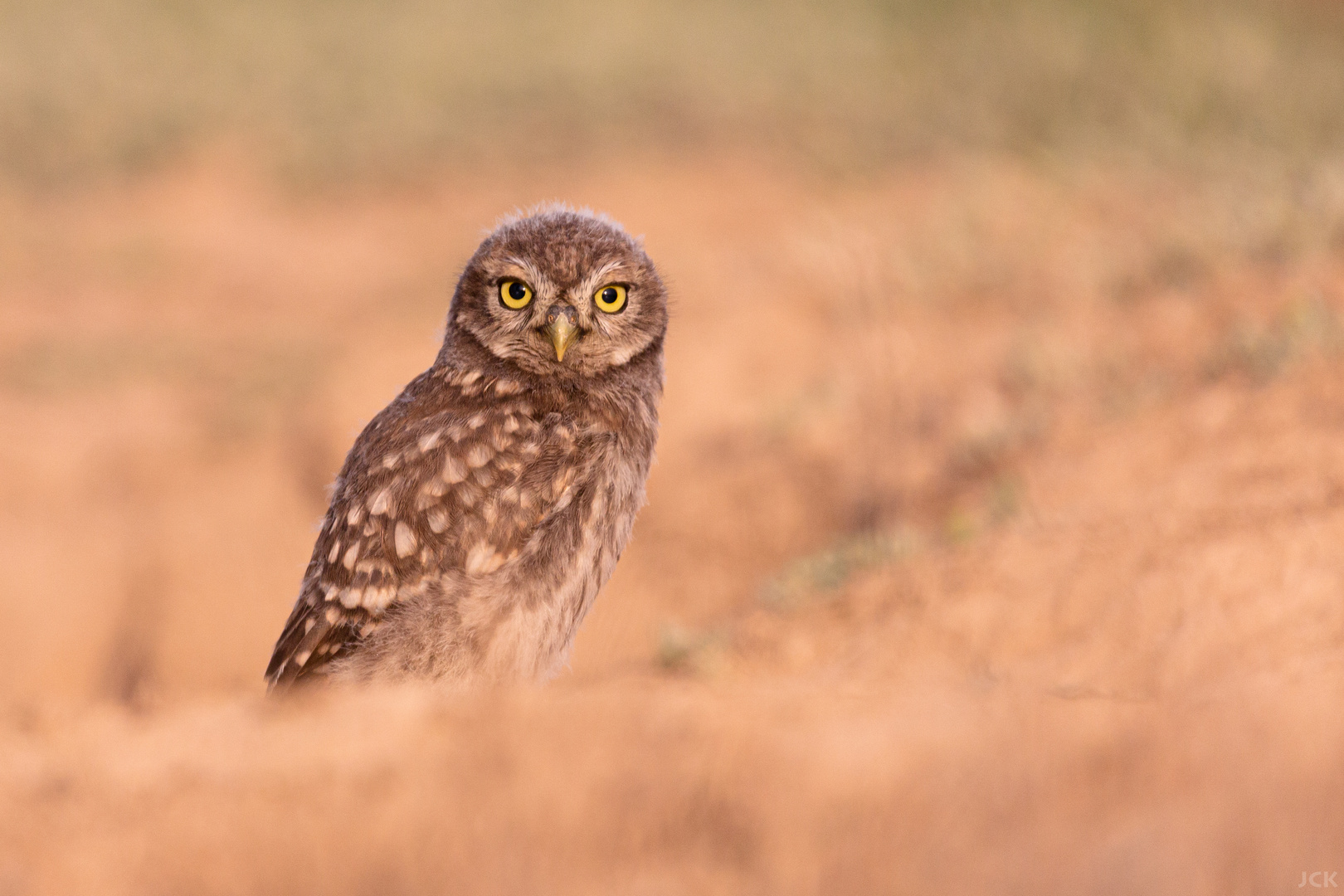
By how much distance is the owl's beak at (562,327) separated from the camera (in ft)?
13.6

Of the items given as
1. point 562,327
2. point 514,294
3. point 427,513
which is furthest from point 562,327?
point 427,513

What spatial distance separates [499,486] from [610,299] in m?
0.75

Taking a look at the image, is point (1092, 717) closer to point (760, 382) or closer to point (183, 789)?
point (183, 789)

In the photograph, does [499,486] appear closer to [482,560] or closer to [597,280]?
[482,560]

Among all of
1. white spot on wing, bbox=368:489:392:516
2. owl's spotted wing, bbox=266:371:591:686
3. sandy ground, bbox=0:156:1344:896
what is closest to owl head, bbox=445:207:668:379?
owl's spotted wing, bbox=266:371:591:686

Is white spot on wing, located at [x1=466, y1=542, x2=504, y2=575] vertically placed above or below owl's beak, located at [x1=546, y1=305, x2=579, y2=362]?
below

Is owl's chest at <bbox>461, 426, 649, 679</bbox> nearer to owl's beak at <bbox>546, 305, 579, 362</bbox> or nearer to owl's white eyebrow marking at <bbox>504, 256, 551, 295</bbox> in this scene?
owl's beak at <bbox>546, 305, 579, 362</bbox>

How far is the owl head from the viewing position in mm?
4219

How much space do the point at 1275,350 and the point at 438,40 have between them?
1857cm

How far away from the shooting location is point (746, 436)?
9172 millimetres

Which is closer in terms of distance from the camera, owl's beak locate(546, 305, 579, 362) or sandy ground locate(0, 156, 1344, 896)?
sandy ground locate(0, 156, 1344, 896)

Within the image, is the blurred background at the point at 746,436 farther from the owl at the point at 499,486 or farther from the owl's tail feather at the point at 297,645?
the owl's tail feather at the point at 297,645

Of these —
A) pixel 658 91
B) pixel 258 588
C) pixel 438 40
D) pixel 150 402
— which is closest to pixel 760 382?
pixel 258 588

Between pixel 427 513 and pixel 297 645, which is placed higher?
pixel 427 513
